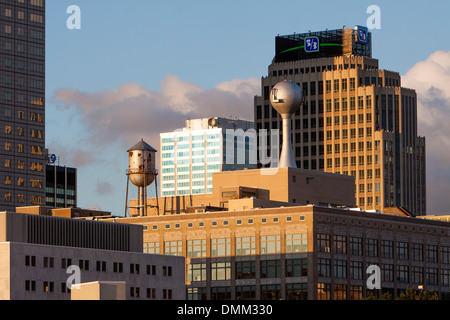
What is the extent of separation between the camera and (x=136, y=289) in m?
173

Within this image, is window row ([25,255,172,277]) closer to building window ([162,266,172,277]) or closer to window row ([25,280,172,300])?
building window ([162,266,172,277])

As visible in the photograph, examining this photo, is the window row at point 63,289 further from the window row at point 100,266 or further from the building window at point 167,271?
the building window at point 167,271

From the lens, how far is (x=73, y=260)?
166 metres

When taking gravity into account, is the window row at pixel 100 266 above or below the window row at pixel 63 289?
above

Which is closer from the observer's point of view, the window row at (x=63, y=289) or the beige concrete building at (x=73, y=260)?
the beige concrete building at (x=73, y=260)

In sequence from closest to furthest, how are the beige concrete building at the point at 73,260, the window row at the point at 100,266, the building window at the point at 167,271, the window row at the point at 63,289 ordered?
the beige concrete building at the point at 73,260
the window row at the point at 63,289
the window row at the point at 100,266
the building window at the point at 167,271

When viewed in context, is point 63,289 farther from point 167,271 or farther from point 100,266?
point 167,271

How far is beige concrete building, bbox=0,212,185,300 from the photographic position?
158500 mm

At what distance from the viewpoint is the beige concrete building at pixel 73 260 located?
15850 cm

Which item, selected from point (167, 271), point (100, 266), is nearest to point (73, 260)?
point (100, 266)

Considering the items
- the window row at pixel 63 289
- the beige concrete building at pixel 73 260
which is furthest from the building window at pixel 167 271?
the window row at pixel 63 289
